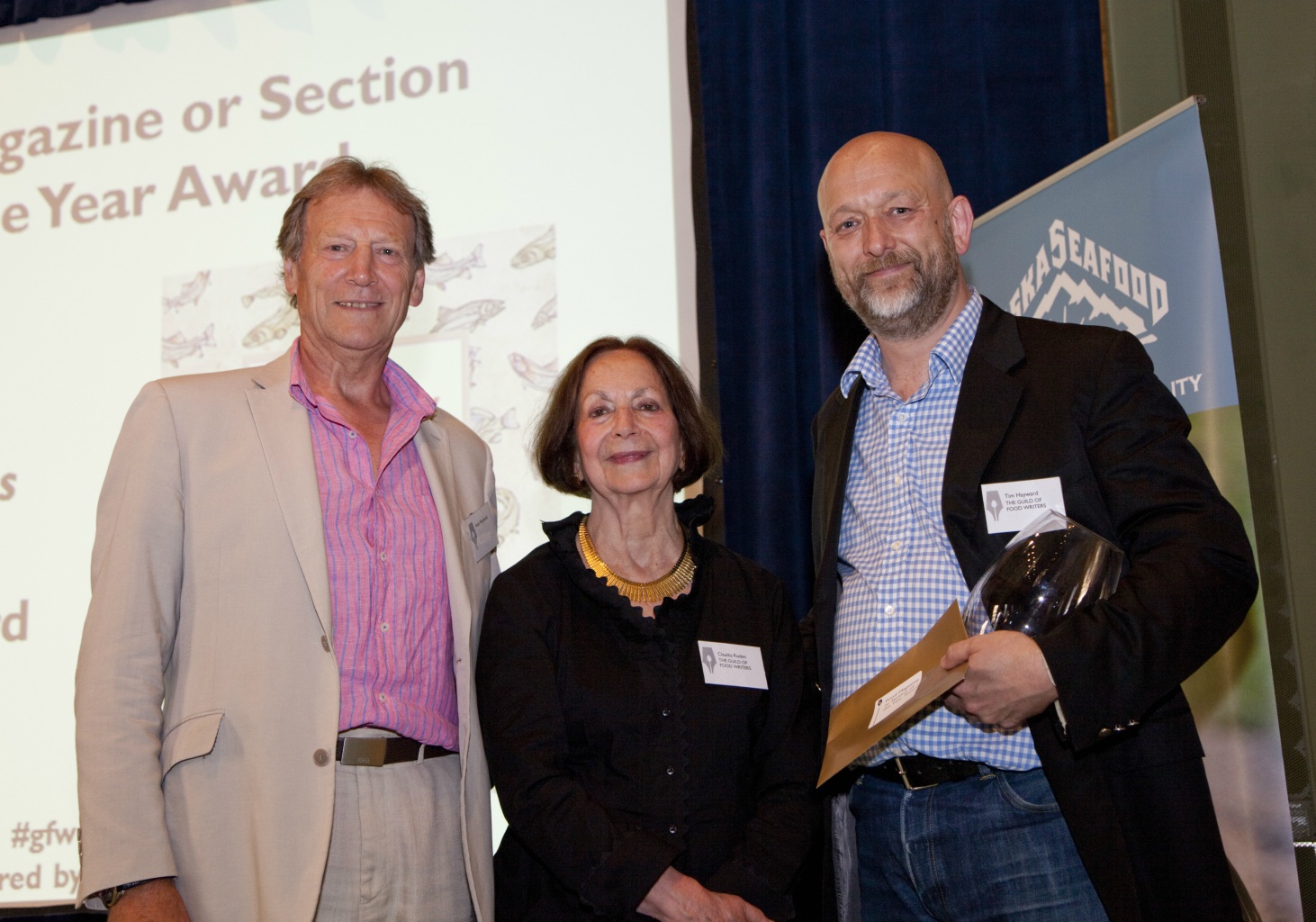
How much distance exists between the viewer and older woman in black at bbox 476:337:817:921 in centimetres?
203

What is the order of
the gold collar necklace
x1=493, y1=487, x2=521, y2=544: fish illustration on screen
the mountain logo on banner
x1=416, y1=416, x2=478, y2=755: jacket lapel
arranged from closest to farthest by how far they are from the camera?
1. x1=416, y1=416, x2=478, y2=755: jacket lapel
2. the gold collar necklace
3. the mountain logo on banner
4. x1=493, y1=487, x2=521, y2=544: fish illustration on screen

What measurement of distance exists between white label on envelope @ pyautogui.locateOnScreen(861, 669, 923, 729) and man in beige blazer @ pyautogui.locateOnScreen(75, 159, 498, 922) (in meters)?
0.87

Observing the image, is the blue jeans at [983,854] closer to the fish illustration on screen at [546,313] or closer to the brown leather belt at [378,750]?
the brown leather belt at [378,750]

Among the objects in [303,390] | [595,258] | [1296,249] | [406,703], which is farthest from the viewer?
[595,258]

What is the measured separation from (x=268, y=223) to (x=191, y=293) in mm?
385

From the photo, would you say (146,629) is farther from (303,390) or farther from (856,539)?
(856,539)

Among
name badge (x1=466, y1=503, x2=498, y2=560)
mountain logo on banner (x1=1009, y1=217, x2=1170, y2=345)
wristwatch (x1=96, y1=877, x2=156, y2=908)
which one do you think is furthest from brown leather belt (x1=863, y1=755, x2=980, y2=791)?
mountain logo on banner (x1=1009, y1=217, x2=1170, y2=345)

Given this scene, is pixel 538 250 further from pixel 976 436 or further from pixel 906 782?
pixel 906 782

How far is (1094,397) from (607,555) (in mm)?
1079

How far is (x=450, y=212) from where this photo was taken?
3.82 m

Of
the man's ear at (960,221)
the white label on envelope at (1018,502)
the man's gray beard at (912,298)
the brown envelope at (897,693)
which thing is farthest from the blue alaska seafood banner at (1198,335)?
the brown envelope at (897,693)

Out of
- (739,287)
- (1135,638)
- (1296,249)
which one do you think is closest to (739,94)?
(739,287)

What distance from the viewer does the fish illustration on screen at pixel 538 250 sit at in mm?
3740

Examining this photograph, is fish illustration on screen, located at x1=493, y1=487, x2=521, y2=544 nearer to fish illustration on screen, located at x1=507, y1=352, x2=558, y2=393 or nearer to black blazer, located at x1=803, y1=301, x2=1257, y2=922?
fish illustration on screen, located at x1=507, y1=352, x2=558, y2=393
